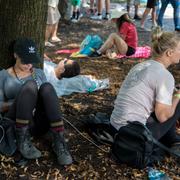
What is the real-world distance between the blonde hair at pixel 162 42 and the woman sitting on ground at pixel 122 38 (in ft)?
11.5


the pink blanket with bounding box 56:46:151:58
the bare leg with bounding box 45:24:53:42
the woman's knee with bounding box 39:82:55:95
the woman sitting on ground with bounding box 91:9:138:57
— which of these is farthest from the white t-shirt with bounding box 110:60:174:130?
the bare leg with bounding box 45:24:53:42

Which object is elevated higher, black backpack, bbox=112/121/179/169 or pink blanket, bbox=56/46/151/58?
pink blanket, bbox=56/46/151/58

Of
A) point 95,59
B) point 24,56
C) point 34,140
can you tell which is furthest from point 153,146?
point 95,59

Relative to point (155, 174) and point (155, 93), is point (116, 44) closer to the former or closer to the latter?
point (155, 93)

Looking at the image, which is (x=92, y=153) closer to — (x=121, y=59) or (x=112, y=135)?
(x=112, y=135)

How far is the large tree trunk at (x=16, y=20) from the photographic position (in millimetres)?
4215

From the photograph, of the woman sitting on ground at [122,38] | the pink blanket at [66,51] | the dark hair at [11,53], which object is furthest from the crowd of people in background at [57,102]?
the pink blanket at [66,51]

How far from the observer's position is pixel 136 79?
3.76 meters

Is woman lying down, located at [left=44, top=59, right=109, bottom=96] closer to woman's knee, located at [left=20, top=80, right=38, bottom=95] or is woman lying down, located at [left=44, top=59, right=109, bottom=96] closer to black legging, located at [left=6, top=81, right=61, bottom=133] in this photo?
black legging, located at [left=6, top=81, right=61, bottom=133]

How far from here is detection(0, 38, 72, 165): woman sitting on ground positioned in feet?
11.8

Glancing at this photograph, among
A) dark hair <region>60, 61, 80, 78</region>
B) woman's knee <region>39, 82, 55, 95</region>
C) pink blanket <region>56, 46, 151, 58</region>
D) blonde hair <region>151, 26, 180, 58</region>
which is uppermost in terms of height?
blonde hair <region>151, 26, 180, 58</region>

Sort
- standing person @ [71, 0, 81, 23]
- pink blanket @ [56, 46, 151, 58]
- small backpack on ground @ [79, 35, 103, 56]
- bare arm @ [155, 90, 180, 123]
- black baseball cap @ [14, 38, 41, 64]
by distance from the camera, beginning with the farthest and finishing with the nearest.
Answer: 1. standing person @ [71, 0, 81, 23]
2. pink blanket @ [56, 46, 151, 58]
3. small backpack on ground @ [79, 35, 103, 56]
4. black baseball cap @ [14, 38, 41, 64]
5. bare arm @ [155, 90, 180, 123]

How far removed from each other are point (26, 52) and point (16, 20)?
0.55 metres

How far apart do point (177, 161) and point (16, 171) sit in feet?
4.82
